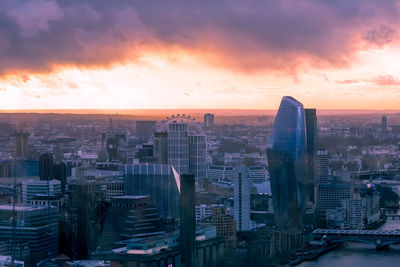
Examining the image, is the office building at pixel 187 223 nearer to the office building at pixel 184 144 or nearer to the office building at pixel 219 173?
Answer: the office building at pixel 184 144

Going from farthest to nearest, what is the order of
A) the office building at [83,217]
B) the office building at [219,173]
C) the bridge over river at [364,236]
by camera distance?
the office building at [219,173] → the bridge over river at [364,236] → the office building at [83,217]

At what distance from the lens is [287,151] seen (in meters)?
16.5

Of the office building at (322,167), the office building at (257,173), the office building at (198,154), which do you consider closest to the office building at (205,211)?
the office building at (198,154)

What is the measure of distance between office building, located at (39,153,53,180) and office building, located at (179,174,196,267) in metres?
3.71

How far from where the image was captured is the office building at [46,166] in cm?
1396

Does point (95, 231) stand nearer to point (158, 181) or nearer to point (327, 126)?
point (158, 181)

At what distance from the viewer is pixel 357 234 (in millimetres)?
14188

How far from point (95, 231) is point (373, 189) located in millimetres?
9525

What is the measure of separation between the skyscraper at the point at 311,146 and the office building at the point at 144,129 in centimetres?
346

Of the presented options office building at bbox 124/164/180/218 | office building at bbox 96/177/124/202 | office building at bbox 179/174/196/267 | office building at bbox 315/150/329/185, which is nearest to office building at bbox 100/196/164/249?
office building at bbox 179/174/196/267

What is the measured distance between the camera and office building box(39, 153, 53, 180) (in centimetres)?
1396

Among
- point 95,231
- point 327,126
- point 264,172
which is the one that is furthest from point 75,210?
point 327,126

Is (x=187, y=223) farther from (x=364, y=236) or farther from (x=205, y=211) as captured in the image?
(x=364, y=236)

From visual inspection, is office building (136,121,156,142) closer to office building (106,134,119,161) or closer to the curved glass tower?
office building (106,134,119,161)
